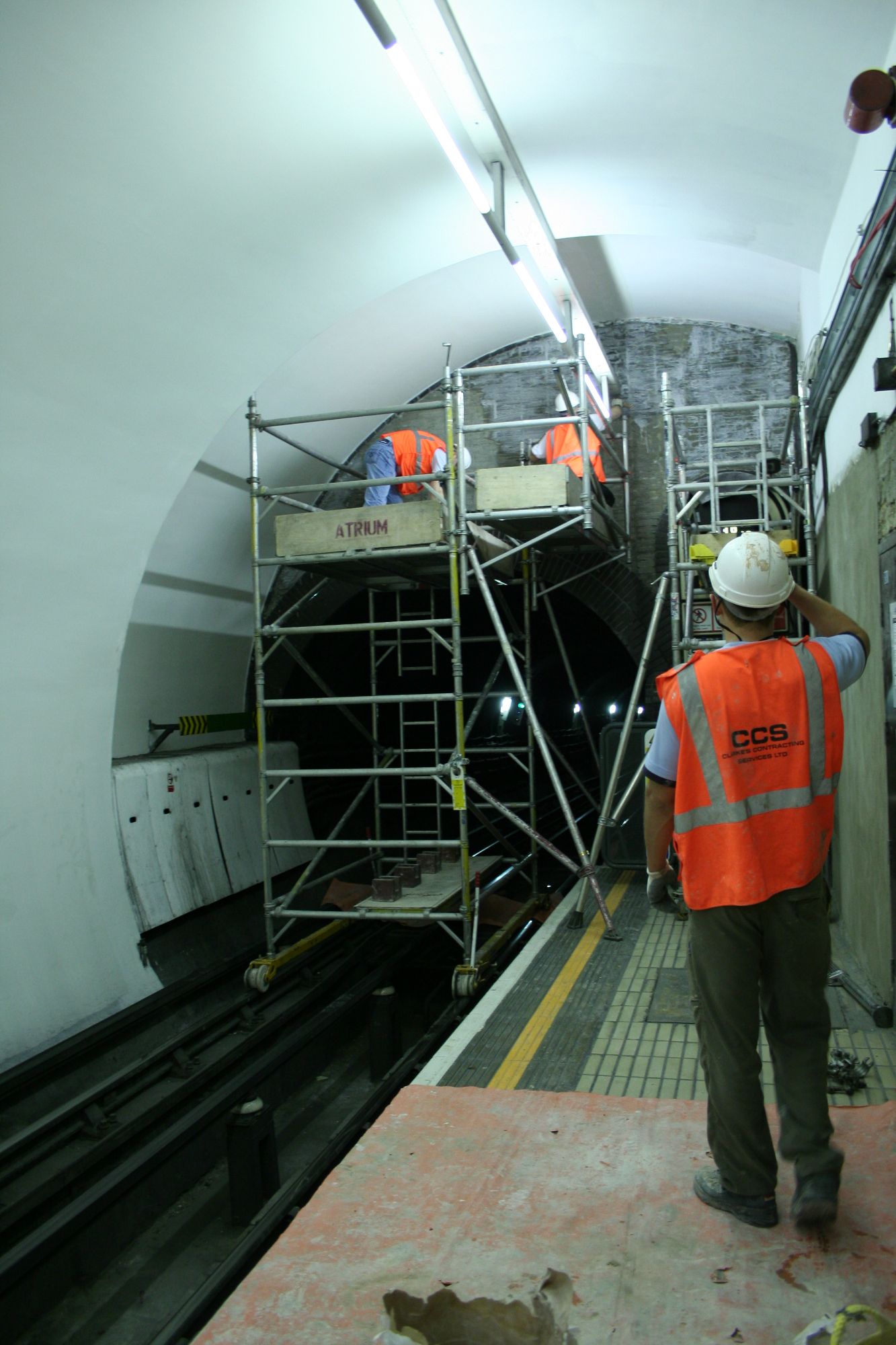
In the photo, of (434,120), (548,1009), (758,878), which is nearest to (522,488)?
(434,120)

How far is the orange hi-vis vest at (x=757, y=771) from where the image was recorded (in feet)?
8.84

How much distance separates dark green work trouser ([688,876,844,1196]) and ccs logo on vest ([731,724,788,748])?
41cm

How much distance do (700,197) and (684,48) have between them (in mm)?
1708

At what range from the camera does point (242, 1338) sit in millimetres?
2393

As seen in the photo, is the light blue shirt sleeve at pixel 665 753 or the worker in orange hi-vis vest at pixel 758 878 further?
the light blue shirt sleeve at pixel 665 753

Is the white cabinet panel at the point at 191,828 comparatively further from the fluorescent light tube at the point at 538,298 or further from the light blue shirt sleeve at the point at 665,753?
the light blue shirt sleeve at the point at 665,753

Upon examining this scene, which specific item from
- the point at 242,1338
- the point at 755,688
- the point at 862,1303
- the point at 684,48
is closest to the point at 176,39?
the point at 684,48

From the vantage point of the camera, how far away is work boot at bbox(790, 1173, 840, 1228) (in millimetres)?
2576

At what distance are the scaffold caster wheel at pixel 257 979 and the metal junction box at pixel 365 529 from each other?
298 cm

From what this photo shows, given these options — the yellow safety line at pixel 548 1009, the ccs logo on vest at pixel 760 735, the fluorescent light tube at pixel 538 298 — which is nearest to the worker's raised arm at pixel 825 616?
the ccs logo on vest at pixel 760 735

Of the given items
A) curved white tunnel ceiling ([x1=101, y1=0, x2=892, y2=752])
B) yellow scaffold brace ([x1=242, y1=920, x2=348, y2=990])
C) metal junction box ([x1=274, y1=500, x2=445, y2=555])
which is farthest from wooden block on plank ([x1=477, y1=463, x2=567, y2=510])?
yellow scaffold brace ([x1=242, y1=920, x2=348, y2=990])

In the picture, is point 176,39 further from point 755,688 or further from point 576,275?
point 576,275

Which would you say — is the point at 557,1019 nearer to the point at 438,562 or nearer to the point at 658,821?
the point at 658,821

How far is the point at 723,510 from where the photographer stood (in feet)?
25.6
